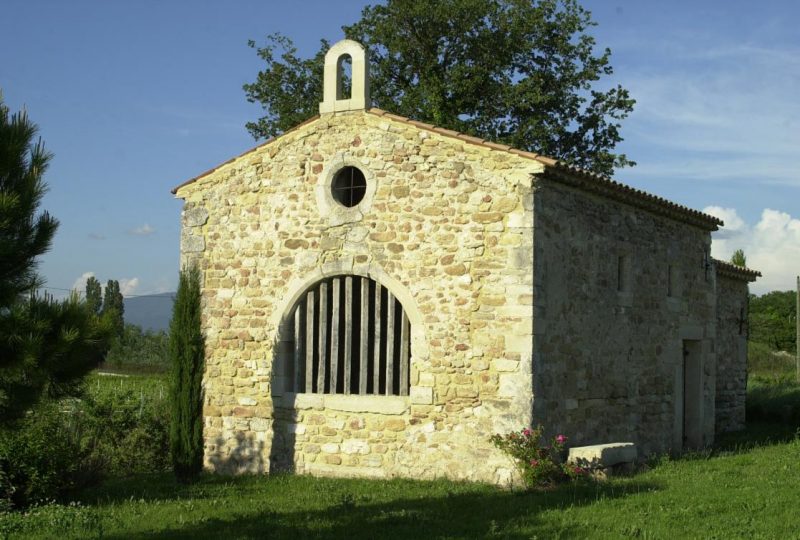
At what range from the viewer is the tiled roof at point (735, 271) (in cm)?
1802

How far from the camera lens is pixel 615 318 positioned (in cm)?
1341

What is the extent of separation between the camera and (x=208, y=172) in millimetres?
13703

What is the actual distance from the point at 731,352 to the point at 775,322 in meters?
39.7

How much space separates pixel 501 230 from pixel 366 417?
122 inches

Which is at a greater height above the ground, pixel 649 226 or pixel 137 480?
pixel 649 226

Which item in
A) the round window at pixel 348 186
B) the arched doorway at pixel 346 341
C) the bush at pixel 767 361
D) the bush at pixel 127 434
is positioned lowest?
the bush at pixel 127 434

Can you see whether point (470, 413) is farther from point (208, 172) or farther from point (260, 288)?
point (208, 172)

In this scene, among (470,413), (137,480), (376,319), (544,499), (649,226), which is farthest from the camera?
(649,226)

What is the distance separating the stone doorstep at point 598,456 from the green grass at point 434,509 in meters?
0.35

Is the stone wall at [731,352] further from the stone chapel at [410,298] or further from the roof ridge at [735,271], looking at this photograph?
the stone chapel at [410,298]

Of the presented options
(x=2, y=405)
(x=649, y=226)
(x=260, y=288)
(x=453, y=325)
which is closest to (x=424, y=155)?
(x=453, y=325)

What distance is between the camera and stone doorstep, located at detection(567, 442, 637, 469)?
1150 cm

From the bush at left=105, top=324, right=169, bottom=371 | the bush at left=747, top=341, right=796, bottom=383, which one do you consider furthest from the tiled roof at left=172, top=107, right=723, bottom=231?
the bush at left=105, top=324, right=169, bottom=371

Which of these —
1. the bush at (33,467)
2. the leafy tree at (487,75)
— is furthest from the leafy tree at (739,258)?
the bush at (33,467)
